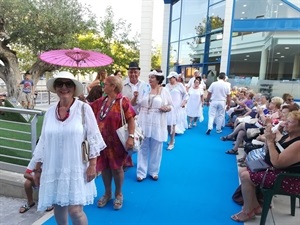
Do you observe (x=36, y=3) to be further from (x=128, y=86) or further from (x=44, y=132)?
(x=44, y=132)

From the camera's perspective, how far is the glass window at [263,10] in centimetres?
1334

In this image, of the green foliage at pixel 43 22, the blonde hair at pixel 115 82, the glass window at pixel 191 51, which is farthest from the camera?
the glass window at pixel 191 51

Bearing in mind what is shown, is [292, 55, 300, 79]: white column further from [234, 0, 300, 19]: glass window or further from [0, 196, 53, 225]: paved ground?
[0, 196, 53, 225]: paved ground

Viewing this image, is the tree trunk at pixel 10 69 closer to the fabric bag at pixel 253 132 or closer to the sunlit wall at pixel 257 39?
the sunlit wall at pixel 257 39

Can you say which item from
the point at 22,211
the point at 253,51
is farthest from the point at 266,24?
the point at 22,211

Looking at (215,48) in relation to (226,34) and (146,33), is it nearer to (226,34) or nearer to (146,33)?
(226,34)

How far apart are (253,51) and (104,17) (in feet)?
39.4

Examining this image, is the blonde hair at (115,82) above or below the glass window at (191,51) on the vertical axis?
below

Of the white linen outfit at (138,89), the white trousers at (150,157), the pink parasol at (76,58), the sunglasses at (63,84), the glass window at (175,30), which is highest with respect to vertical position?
the glass window at (175,30)

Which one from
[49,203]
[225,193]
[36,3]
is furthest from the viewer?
[36,3]

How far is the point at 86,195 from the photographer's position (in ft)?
7.04

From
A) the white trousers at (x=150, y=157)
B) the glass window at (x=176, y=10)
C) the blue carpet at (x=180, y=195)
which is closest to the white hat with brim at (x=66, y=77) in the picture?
the blue carpet at (x=180, y=195)

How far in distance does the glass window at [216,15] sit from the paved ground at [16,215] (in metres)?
14.5

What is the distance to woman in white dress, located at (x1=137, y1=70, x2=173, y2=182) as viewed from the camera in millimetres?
4004
